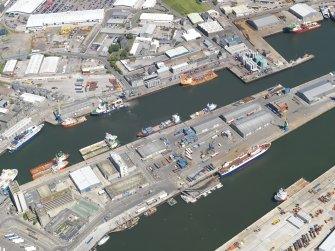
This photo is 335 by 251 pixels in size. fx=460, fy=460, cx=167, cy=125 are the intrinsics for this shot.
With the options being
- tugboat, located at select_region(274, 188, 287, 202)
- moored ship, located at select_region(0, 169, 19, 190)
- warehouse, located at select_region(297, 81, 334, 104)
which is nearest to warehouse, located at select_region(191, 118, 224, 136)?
warehouse, located at select_region(297, 81, 334, 104)

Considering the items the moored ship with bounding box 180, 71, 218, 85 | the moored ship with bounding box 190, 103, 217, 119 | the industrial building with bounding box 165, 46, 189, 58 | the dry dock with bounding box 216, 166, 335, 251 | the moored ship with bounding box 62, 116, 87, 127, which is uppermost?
the industrial building with bounding box 165, 46, 189, 58

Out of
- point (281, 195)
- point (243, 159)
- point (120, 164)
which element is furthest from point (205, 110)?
point (281, 195)

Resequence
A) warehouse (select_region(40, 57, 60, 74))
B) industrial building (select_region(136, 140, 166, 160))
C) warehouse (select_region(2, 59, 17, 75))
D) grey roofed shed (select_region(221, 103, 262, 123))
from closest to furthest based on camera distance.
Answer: industrial building (select_region(136, 140, 166, 160)), grey roofed shed (select_region(221, 103, 262, 123)), warehouse (select_region(2, 59, 17, 75)), warehouse (select_region(40, 57, 60, 74))

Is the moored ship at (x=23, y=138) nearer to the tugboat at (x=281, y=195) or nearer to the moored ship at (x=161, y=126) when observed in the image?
the moored ship at (x=161, y=126)

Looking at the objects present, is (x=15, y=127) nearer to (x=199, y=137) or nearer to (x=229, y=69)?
(x=199, y=137)

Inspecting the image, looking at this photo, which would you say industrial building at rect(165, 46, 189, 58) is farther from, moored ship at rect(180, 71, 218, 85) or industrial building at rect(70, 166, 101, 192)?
industrial building at rect(70, 166, 101, 192)

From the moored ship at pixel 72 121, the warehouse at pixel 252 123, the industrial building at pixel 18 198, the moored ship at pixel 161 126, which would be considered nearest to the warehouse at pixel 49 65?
the moored ship at pixel 72 121
